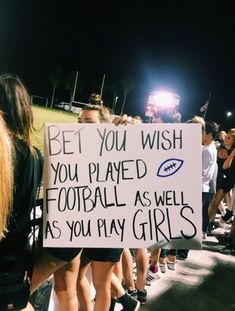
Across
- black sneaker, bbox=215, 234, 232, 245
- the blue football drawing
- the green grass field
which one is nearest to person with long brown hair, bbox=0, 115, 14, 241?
the green grass field

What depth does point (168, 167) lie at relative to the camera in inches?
90.7

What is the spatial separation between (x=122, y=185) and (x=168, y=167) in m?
0.29

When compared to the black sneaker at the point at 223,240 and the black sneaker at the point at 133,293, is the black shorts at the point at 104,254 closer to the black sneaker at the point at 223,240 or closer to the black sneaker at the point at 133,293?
the black sneaker at the point at 133,293

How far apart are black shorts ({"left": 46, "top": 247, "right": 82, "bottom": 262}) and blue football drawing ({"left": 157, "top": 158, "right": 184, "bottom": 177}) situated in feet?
2.28

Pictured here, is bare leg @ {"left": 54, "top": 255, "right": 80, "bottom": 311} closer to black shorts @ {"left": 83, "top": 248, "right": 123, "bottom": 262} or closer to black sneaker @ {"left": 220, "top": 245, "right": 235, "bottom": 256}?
black shorts @ {"left": 83, "top": 248, "right": 123, "bottom": 262}

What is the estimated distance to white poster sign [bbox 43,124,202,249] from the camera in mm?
2162

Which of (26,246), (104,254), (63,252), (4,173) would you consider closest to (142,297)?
(104,254)

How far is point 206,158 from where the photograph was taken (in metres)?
4.99

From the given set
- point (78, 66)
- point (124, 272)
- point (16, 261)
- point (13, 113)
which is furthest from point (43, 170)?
point (78, 66)

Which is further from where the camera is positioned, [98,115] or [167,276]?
[167,276]

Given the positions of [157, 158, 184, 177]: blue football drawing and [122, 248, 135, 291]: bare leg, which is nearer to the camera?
[157, 158, 184, 177]: blue football drawing

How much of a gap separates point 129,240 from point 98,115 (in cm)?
113

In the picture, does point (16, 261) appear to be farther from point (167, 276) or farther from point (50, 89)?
point (50, 89)

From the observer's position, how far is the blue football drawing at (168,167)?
2.30m
